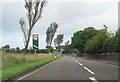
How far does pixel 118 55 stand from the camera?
26.9 metres

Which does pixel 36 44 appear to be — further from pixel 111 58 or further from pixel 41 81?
pixel 41 81

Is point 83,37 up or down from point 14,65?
up

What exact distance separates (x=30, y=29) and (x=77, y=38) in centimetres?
4702

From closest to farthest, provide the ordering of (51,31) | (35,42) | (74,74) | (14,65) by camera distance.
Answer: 1. (74,74)
2. (14,65)
3. (35,42)
4. (51,31)

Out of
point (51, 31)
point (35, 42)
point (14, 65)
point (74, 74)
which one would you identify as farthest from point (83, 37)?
point (74, 74)

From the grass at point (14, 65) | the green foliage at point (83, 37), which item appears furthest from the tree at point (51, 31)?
the grass at point (14, 65)

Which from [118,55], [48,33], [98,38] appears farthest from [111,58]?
[48,33]

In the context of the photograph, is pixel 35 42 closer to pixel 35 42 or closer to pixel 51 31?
pixel 35 42

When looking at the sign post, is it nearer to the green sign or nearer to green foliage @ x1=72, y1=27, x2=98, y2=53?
the green sign

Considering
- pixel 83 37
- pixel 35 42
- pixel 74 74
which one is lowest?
pixel 74 74

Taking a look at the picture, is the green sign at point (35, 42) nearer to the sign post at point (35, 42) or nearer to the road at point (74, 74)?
the sign post at point (35, 42)

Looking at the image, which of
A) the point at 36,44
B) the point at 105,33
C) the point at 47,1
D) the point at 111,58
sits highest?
the point at 47,1

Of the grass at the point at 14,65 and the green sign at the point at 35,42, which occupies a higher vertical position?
the green sign at the point at 35,42

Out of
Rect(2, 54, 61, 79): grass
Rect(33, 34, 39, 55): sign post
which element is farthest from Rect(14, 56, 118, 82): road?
Rect(33, 34, 39, 55): sign post
